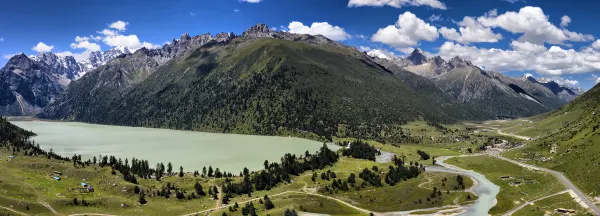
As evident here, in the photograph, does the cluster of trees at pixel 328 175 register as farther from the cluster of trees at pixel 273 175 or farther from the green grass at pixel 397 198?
the green grass at pixel 397 198

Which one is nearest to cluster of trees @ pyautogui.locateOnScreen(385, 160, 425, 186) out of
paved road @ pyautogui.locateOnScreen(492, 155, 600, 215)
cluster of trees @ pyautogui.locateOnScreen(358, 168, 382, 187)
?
cluster of trees @ pyautogui.locateOnScreen(358, 168, 382, 187)

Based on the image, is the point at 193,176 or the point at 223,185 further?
the point at 193,176

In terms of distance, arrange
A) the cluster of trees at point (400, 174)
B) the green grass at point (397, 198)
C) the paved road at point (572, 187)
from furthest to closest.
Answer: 1. the cluster of trees at point (400, 174)
2. the green grass at point (397, 198)
3. the paved road at point (572, 187)

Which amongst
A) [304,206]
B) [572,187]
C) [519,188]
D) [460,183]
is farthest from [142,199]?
[572,187]

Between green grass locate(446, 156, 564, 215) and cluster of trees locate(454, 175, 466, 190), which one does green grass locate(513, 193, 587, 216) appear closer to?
green grass locate(446, 156, 564, 215)

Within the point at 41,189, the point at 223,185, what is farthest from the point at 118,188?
the point at 223,185

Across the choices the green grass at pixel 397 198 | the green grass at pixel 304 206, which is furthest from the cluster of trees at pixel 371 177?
the green grass at pixel 304 206

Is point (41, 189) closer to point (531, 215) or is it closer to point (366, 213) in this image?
point (366, 213)
